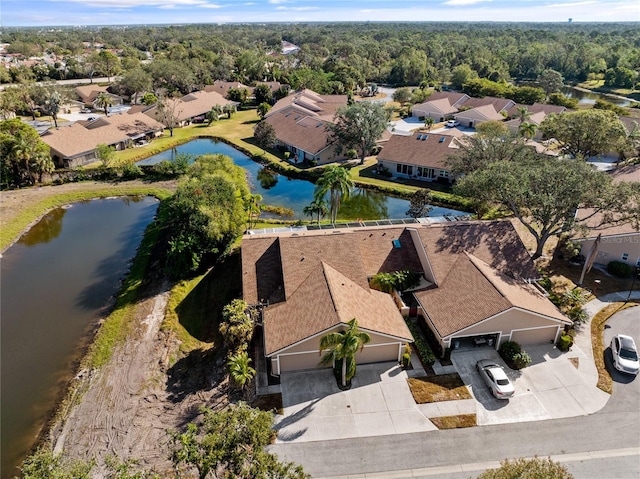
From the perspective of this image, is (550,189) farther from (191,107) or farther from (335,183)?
(191,107)

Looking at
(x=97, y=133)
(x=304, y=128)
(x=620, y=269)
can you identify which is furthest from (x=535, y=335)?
(x=97, y=133)

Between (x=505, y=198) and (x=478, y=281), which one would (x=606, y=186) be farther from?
(x=478, y=281)

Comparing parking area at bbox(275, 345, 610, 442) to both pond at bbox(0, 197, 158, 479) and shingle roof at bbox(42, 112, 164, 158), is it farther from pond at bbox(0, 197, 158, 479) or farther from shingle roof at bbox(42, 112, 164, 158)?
shingle roof at bbox(42, 112, 164, 158)

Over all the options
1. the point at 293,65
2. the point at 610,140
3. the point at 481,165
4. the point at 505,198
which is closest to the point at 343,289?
the point at 505,198

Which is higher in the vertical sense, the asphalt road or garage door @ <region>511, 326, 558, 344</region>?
garage door @ <region>511, 326, 558, 344</region>

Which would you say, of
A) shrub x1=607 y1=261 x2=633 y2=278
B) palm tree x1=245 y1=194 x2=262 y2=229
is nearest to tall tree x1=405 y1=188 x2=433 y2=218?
palm tree x1=245 y1=194 x2=262 y2=229

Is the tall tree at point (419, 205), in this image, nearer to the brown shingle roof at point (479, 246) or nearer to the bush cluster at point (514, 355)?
the brown shingle roof at point (479, 246)
